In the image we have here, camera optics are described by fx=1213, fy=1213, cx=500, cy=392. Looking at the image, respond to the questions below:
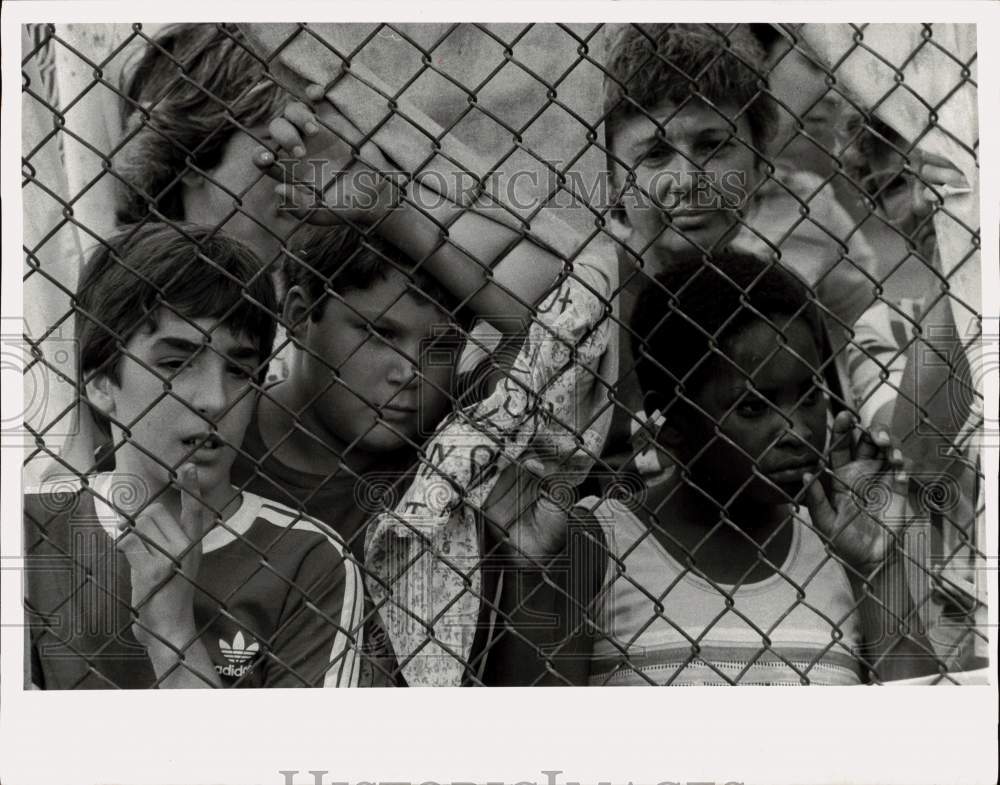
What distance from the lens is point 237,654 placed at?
9.79 ft

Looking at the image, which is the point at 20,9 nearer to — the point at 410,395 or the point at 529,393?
the point at 410,395

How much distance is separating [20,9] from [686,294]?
1805 millimetres

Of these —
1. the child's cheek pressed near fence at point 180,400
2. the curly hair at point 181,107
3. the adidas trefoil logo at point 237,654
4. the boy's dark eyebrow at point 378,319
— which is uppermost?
the curly hair at point 181,107

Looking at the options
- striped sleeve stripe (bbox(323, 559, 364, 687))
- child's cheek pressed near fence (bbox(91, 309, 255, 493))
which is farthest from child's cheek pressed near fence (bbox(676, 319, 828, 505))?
child's cheek pressed near fence (bbox(91, 309, 255, 493))

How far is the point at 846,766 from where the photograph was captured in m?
3.08

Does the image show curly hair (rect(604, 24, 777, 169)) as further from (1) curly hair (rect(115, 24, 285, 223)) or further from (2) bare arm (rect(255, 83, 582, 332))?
(1) curly hair (rect(115, 24, 285, 223))

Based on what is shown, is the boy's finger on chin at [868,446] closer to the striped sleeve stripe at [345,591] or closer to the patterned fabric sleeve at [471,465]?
the patterned fabric sleeve at [471,465]

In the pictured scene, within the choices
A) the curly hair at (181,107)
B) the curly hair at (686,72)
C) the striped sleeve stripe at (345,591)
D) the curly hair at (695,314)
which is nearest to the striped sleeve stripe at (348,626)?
the striped sleeve stripe at (345,591)

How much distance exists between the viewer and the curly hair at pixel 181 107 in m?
2.99

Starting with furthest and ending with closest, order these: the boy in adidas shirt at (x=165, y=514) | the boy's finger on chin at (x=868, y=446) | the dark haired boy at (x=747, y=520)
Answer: the boy's finger on chin at (x=868, y=446) < the dark haired boy at (x=747, y=520) < the boy in adidas shirt at (x=165, y=514)

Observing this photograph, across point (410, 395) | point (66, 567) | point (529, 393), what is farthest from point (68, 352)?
point (529, 393)

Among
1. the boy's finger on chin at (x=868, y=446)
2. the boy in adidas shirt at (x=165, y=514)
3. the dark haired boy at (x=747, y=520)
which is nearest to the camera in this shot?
the boy in adidas shirt at (x=165, y=514)

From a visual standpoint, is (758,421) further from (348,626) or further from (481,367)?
(348,626)

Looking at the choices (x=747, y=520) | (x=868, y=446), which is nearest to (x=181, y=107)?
(x=747, y=520)
